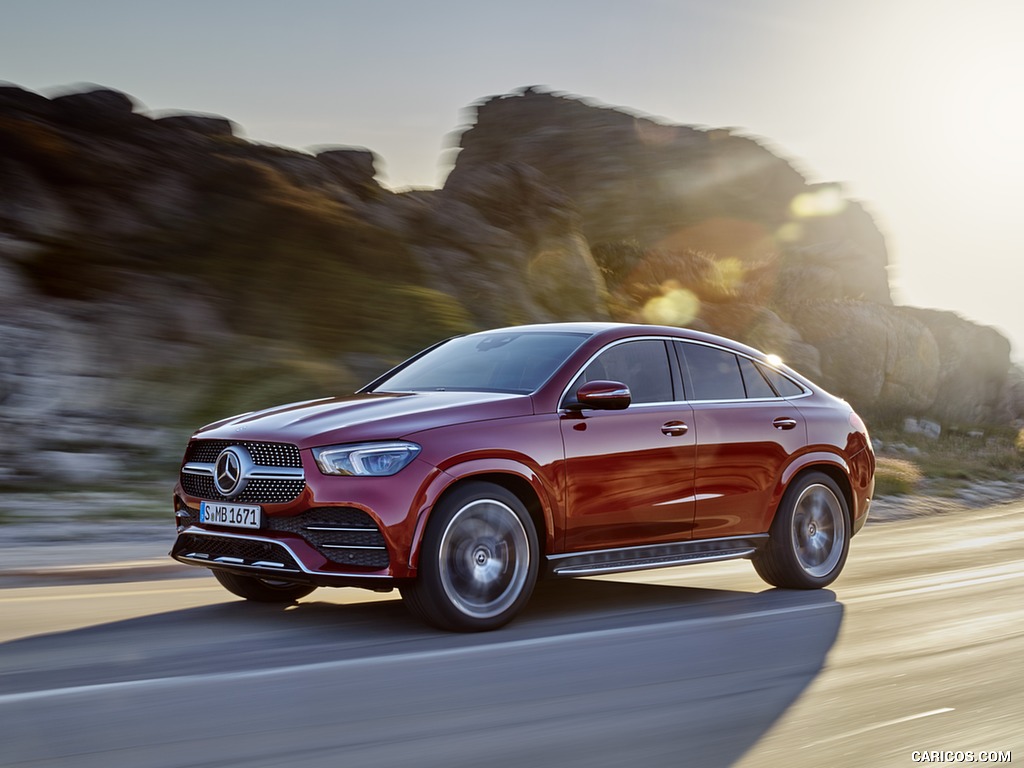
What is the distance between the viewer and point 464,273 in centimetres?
3112

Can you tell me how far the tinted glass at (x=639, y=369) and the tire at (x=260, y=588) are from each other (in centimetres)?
216

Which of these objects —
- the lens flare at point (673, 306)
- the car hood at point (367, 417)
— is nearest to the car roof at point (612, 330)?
the car hood at point (367, 417)

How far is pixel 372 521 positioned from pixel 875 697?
7.94ft

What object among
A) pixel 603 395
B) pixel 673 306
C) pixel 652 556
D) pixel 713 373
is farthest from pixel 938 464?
pixel 673 306

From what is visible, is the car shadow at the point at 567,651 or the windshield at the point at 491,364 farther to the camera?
the windshield at the point at 491,364

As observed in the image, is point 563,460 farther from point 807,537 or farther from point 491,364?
point 807,537

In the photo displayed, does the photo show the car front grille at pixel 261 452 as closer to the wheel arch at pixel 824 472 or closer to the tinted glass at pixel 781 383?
the wheel arch at pixel 824 472

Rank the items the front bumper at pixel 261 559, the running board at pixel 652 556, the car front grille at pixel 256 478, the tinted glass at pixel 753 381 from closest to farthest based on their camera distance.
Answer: the front bumper at pixel 261 559
the car front grille at pixel 256 478
the running board at pixel 652 556
the tinted glass at pixel 753 381

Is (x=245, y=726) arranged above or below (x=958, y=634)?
above

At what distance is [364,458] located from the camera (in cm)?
627

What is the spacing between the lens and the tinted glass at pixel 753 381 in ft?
27.8

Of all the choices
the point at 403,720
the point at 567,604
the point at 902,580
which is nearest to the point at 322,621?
the point at 567,604

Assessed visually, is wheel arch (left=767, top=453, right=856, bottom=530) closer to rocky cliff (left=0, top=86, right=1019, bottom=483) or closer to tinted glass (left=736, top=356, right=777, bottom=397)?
tinted glass (left=736, top=356, right=777, bottom=397)

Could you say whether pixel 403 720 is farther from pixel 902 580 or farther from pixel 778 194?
pixel 778 194
